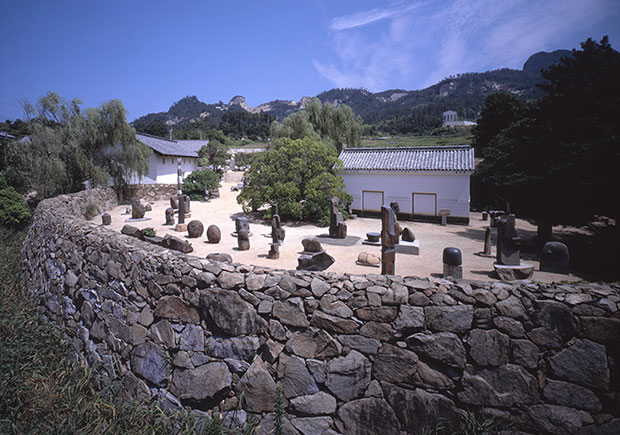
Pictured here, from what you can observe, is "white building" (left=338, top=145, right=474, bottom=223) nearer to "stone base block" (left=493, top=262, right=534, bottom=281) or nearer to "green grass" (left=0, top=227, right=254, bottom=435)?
"stone base block" (left=493, top=262, right=534, bottom=281)

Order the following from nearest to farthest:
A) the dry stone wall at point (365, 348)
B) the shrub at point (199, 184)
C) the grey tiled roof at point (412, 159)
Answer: the dry stone wall at point (365, 348) → the grey tiled roof at point (412, 159) → the shrub at point (199, 184)

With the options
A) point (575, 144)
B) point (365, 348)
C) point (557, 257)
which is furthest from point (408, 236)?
point (365, 348)

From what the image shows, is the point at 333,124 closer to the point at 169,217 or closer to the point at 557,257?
the point at 169,217

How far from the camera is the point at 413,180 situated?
18.0 meters

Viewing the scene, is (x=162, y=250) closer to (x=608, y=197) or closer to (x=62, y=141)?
(x=608, y=197)

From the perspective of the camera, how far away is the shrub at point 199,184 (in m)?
23.8

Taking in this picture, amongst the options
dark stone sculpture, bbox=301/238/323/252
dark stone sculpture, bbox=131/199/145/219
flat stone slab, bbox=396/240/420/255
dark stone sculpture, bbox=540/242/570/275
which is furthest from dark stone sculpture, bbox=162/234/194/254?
dark stone sculpture, bbox=540/242/570/275

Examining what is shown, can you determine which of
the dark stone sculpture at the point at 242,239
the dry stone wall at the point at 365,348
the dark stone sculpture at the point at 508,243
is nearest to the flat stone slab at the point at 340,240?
the dark stone sculpture at the point at 242,239

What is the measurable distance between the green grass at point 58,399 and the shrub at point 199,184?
61.1ft

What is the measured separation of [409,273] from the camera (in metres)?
8.75

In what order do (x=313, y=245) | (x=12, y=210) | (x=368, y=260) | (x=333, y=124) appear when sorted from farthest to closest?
(x=333, y=124)
(x=12, y=210)
(x=313, y=245)
(x=368, y=260)

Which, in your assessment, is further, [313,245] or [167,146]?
[167,146]

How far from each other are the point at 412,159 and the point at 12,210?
69.2 ft

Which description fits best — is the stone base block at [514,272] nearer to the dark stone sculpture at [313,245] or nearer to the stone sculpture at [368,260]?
the stone sculpture at [368,260]
